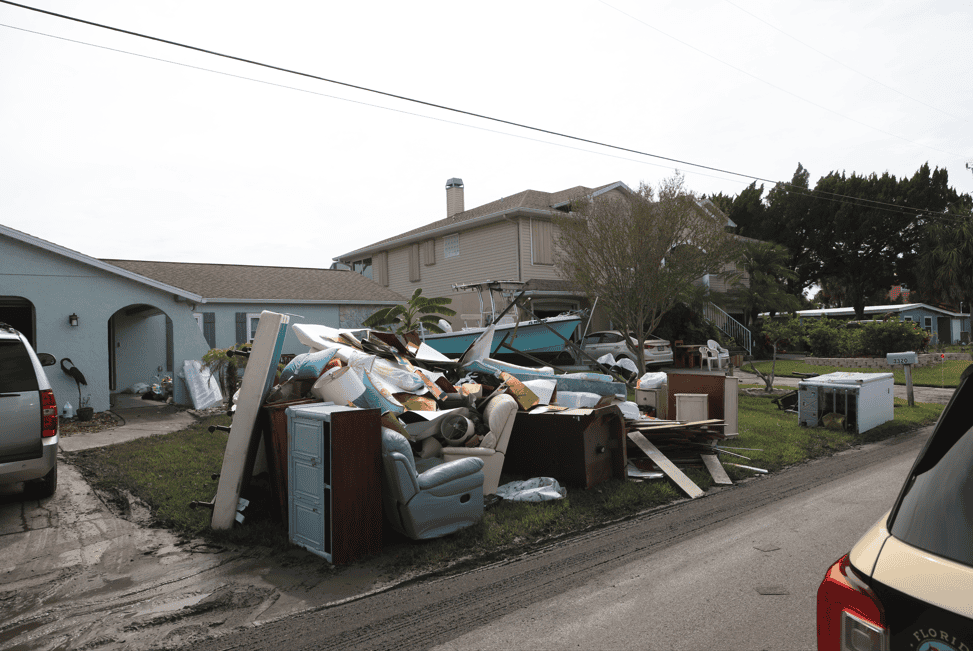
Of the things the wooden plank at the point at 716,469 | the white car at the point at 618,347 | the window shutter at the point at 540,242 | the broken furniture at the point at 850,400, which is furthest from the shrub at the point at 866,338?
the wooden plank at the point at 716,469

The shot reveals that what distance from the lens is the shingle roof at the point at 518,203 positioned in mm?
22719

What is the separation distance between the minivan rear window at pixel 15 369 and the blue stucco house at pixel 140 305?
283 inches

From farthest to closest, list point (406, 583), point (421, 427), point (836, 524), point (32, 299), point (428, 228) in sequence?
point (428, 228), point (32, 299), point (421, 427), point (836, 524), point (406, 583)

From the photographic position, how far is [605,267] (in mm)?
14961

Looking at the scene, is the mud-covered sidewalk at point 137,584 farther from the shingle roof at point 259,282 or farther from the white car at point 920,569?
the shingle roof at point 259,282

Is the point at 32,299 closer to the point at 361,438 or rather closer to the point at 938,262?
the point at 361,438

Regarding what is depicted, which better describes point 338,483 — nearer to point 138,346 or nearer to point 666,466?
point 666,466

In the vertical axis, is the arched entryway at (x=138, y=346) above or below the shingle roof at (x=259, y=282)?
below

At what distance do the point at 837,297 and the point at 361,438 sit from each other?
6219 cm

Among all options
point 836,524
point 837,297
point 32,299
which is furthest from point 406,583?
point 837,297

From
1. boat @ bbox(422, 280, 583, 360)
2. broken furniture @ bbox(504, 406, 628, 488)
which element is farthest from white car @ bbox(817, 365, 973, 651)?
boat @ bbox(422, 280, 583, 360)

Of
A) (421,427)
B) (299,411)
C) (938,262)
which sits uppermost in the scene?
(938,262)

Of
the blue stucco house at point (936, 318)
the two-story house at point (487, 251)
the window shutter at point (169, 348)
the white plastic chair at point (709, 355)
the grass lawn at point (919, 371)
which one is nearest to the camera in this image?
the grass lawn at point (919, 371)

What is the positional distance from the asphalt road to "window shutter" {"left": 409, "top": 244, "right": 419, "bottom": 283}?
2192 cm
